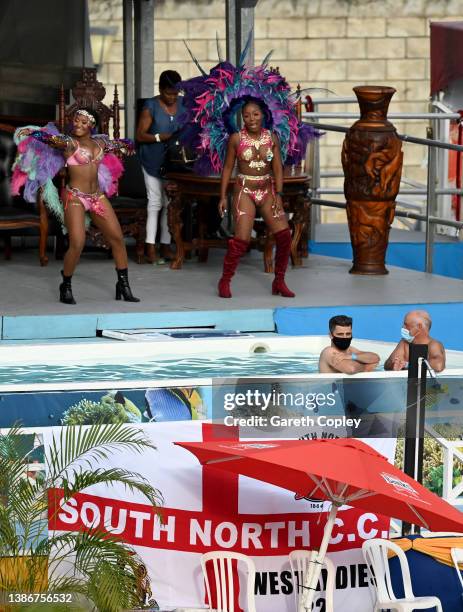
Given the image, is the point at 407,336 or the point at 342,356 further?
the point at 407,336

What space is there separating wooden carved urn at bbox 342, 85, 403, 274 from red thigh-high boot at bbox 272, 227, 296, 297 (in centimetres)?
112

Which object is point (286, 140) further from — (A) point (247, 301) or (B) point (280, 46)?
(B) point (280, 46)

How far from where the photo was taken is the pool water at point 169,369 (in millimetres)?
9188

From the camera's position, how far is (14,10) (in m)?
13.9

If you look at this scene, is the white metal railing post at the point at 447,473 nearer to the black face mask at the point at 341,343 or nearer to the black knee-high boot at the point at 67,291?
the black face mask at the point at 341,343

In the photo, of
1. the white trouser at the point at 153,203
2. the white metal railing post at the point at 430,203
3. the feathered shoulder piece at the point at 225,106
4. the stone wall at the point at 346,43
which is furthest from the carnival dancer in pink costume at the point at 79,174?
the stone wall at the point at 346,43

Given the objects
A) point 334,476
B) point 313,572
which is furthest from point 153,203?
point 334,476

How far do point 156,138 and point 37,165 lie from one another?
4.90ft

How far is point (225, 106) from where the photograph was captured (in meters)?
11.4

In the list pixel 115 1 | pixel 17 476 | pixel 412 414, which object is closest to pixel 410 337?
pixel 412 414

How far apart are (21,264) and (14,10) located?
2725mm

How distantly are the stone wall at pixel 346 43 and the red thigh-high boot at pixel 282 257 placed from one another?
46.6 feet

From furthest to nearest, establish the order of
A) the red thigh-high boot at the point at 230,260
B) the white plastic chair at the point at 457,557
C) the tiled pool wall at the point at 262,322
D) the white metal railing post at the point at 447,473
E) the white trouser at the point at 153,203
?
1. the white trouser at the point at 153,203
2. the red thigh-high boot at the point at 230,260
3. the tiled pool wall at the point at 262,322
4. the white metal railing post at the point at 447,473
5. the white plastic chair at the point at 457,557

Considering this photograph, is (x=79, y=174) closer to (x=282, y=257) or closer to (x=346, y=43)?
(x=282, y=257)
